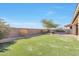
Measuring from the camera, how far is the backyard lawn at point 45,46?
170 centimetres

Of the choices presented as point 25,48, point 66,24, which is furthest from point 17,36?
point 66,24

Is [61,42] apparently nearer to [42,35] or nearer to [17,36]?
[42,35]

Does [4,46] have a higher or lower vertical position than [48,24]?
lower

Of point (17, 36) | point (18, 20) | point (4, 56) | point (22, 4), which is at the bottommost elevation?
point (4, 56)

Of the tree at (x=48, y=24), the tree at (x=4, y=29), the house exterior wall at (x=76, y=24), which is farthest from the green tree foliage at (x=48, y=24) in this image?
the tree at (x=4, y=29)

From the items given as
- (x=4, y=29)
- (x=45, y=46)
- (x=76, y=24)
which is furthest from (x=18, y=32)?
(x=76, y=24)

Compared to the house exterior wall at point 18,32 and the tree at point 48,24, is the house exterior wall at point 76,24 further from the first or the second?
the house exterior wall at point 18,32

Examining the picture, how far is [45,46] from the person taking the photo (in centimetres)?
171

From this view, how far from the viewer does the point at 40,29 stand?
5.69ft

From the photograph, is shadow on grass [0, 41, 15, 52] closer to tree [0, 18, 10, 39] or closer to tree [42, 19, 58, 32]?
tree [0, 18, 10, 39]

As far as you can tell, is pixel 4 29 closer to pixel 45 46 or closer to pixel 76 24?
pixel 45 46

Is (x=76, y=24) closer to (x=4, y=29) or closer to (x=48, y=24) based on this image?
(x=48, y=24)

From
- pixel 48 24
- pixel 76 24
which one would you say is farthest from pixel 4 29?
pixel 76 24

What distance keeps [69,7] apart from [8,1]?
0.47 meters
